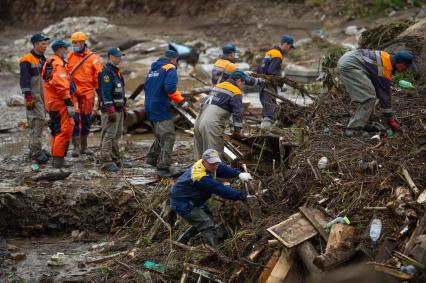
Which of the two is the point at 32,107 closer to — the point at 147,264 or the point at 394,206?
the point at 147,264

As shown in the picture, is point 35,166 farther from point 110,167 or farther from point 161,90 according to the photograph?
point 161,90

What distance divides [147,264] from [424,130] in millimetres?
3774

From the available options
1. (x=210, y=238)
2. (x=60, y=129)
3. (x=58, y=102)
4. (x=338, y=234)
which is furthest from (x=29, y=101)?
(x=338, y=234)

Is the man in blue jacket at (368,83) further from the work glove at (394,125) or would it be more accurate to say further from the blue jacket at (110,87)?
the blue jacket at (110,87)

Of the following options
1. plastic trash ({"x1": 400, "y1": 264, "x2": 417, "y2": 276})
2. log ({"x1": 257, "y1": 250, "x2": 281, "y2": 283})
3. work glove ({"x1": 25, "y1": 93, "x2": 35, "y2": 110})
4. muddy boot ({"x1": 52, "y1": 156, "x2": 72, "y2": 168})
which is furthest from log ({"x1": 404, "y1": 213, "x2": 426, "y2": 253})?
work glove ({"x1": 25, "y1": 93, "x2": 35, "y2": 110})

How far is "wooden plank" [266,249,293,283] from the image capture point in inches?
269

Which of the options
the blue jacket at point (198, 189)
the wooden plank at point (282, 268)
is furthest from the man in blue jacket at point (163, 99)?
the wooden plank at point (282, 268)

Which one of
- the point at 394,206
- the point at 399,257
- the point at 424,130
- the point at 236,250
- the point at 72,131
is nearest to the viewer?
the point at 399,257

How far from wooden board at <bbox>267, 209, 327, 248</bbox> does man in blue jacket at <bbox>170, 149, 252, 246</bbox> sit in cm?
72

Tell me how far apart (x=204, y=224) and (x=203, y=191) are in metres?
0.38

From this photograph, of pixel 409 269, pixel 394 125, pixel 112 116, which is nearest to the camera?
pixel 409 269

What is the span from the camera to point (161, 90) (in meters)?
9.90

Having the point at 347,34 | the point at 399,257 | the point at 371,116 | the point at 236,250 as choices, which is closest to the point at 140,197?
the point at 236,250

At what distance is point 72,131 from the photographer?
10.7m
